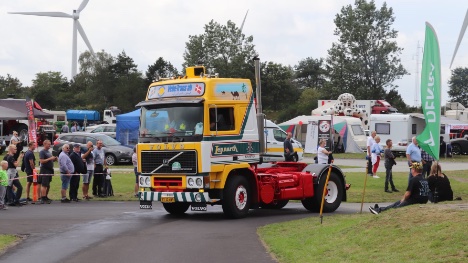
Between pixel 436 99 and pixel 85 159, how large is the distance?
11.7m

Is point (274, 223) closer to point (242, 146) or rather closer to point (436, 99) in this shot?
point (242, 146)

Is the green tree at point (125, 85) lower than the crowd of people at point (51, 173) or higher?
higher

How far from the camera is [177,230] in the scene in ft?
53.5

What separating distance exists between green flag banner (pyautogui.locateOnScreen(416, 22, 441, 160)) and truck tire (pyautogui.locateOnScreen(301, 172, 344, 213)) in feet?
8.71

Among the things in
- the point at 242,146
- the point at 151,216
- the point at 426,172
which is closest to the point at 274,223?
the point at 242,146

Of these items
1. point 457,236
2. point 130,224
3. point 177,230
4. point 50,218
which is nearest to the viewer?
point 457,236

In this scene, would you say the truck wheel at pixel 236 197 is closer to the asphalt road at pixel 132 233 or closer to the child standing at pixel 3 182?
the asphalt road at pixel 132 233

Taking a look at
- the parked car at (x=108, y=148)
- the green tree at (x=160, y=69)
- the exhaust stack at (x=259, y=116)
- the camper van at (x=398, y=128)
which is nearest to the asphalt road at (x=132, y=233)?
the exhaust stack at (x=259, y=116)

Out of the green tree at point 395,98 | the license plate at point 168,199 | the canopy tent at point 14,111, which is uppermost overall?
the green tree at point 395,98

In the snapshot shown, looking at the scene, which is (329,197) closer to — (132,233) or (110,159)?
(132,233)

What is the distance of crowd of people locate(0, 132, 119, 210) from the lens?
22.0 meters

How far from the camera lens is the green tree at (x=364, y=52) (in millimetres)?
86188

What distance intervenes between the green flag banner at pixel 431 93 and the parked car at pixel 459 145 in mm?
31664

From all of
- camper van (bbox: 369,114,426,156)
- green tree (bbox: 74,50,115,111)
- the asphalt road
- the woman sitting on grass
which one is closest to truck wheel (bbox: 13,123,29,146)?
camper van (bbox: 369,114,426,156)
